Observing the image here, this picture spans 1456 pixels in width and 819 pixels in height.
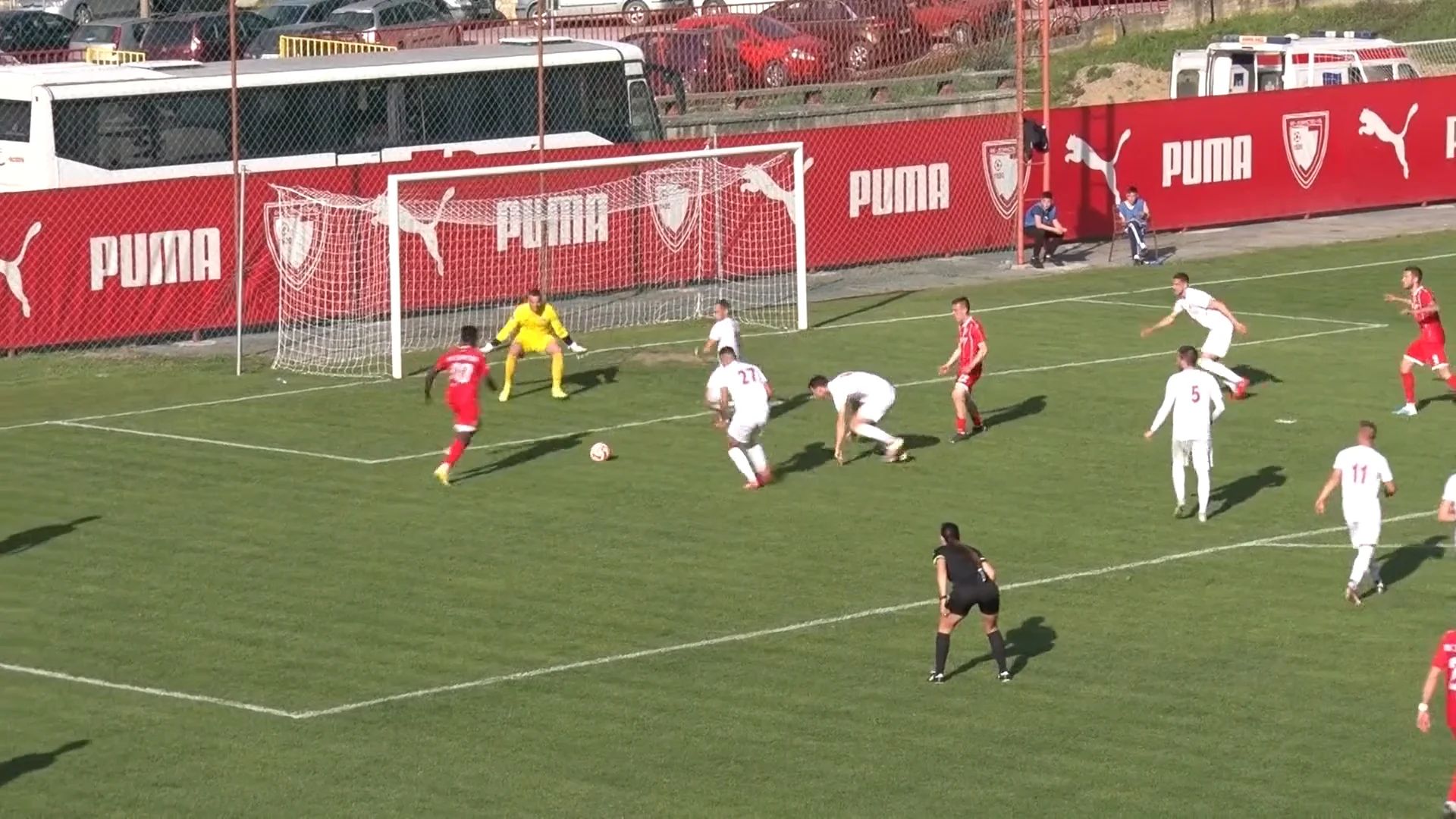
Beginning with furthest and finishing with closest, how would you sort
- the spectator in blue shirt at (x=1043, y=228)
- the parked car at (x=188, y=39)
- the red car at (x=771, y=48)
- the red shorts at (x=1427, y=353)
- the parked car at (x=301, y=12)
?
the parked car at (x=301, y=12) < the parked car at (x=188, y=39) < the red car at (x=771, y=48) < the spectator in blue shirt at (x=1043, y=228) < the red shorts at (x=1427, y=353)

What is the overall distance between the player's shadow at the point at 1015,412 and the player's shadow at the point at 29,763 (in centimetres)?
1366

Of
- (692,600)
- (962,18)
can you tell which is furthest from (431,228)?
(962,18)

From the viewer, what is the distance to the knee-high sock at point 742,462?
2628 cm

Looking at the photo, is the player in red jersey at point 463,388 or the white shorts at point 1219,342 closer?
the player in red jersey at point 463,388

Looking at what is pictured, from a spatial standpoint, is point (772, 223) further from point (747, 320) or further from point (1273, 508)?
point (1273, 508)

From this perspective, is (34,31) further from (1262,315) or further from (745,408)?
(745,408)

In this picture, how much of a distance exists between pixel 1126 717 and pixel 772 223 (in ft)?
69.0

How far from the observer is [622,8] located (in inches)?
2251

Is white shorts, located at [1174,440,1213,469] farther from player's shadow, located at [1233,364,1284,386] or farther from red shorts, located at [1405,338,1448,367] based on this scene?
player's shadow, located at [1233,364,1284,386]

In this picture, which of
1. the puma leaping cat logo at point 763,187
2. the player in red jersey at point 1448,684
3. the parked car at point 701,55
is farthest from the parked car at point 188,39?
the player in red jersey at point 1448,684

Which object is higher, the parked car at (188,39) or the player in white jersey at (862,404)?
the parked car at (188,39)

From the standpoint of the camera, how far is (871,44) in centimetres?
5275

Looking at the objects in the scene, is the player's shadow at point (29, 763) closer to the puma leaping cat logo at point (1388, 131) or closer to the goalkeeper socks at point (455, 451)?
the goalkeeper socks at point (455, 451)

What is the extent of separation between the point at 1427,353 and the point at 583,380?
419 inches
